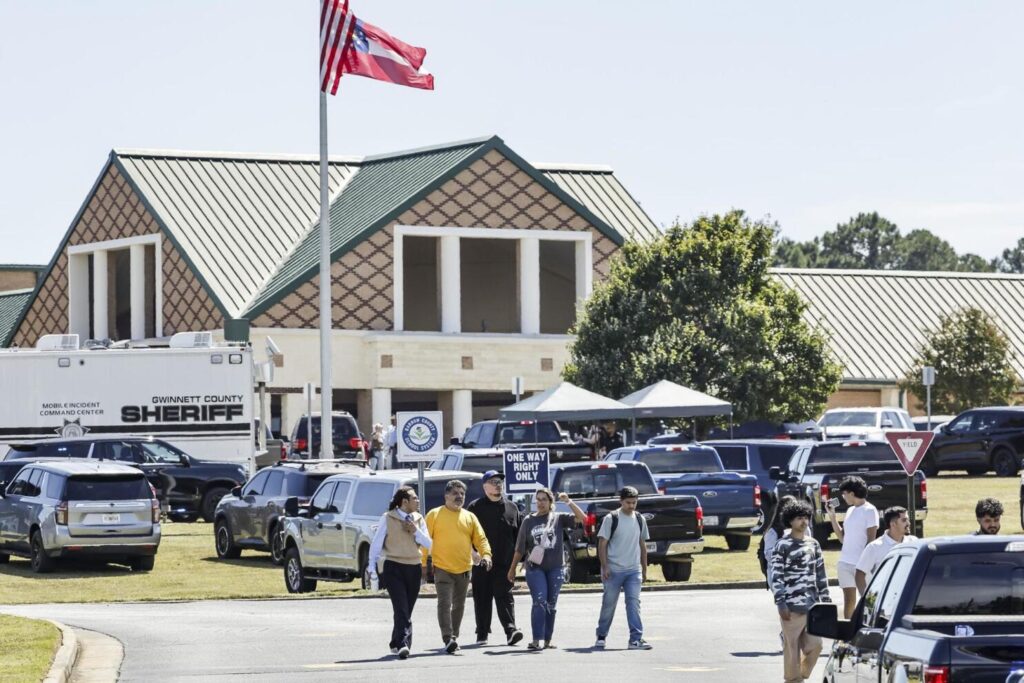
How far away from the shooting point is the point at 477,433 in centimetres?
4072

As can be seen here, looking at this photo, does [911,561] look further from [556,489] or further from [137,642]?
[556,489]

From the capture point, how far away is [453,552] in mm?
19578

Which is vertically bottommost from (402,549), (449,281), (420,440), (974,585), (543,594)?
(543,594)

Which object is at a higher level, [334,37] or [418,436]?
[334,37]

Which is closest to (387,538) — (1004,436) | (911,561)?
(911,561)

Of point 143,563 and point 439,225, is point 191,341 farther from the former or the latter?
point 439,225

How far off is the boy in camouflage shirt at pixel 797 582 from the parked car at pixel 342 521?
421 inches

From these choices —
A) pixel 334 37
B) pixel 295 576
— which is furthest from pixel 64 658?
pixel 334 37

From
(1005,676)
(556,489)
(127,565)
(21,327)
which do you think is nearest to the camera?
(1005,676)

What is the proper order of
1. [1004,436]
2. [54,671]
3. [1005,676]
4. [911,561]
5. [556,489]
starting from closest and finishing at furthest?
[1005,676] < [911,561] < [54,671] < [556,489] < [1004,436]

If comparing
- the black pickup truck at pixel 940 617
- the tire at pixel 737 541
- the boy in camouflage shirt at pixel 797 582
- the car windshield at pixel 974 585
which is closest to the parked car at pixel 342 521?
the tire at pixel 737 541

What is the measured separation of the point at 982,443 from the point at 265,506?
19301 millimetres

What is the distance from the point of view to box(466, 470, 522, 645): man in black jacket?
20250mm

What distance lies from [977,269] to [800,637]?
13922 centimetres
